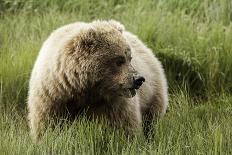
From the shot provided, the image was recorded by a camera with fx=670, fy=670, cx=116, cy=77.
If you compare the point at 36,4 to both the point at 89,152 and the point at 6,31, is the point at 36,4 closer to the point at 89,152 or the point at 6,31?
the point at 6,31

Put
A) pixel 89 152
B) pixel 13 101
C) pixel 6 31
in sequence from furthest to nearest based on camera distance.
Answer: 1. pixel 6 31
2. pixel 13 101
3. pixel 89 152

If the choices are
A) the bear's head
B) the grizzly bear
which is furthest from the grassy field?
the bear's head

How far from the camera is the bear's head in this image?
5035mm

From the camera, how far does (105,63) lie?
16.8 feet

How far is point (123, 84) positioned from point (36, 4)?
181 inches

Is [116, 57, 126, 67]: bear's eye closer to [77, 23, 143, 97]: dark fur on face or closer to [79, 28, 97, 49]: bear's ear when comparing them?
[77, 23, 143, 97]: dark fur on face

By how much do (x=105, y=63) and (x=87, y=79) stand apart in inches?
7.3

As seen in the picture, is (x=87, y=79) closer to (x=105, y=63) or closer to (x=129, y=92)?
(x=105, y=63)

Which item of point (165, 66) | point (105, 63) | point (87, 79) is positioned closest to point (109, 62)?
point (105, 63)

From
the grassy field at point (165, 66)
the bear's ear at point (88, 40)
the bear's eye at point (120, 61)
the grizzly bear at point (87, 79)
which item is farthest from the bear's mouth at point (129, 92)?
the bear's ear at point (88, 40)

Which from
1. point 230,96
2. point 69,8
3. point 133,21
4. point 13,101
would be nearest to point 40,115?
point 13,101

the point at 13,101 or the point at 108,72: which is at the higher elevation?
the point at 108,72

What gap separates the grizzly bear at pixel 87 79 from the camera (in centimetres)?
505

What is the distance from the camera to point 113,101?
5316 millimetres
